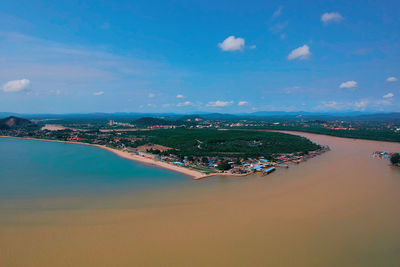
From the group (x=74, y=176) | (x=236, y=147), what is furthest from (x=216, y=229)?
(x=236, y=147)

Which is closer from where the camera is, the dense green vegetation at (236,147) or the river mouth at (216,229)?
the river mouth at (216,229)

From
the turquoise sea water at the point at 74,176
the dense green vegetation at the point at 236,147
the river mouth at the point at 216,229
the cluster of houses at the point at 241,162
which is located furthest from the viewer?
the dense green vegetation at the point at 236,147

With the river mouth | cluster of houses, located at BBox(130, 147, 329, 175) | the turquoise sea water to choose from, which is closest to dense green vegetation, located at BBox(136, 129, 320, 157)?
cluster of houses, located at BBox(130, 147, 329, 175)

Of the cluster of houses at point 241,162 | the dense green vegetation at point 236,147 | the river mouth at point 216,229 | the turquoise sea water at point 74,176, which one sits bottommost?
the river mouth at point 216,229

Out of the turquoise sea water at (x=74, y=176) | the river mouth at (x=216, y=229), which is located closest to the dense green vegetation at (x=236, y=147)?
the turquoise sea water at (x=74, y=176)

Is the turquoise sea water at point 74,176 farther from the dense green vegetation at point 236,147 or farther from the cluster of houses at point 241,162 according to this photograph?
the dense green vegetation at point 236,147

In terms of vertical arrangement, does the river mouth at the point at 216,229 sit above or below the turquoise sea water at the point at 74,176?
below

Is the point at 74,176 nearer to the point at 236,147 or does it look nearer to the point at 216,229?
the point at 216,229

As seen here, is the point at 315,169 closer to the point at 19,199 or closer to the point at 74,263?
the point at 74,263
